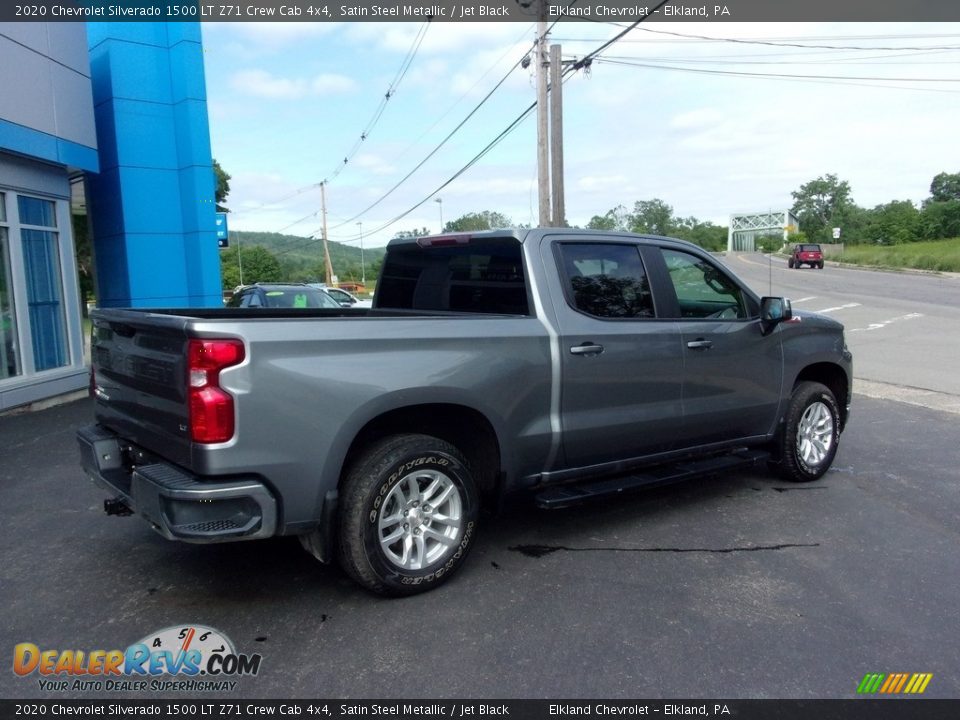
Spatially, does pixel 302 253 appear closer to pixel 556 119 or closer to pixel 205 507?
pixel 556 119

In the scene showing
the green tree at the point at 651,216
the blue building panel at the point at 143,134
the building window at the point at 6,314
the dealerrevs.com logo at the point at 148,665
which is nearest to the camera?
the dealerrevs.com logo at the point at 148,665

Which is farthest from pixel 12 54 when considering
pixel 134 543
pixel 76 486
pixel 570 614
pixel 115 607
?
pixel 570 614

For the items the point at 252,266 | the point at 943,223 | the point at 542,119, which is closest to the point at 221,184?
the point at 542,119

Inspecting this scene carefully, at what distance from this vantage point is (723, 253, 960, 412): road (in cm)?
1019

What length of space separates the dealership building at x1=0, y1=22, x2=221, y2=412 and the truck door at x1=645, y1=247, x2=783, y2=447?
27.1 feet

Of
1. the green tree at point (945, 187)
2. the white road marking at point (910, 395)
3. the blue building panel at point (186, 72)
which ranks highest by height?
the green tree at point (945, 187)

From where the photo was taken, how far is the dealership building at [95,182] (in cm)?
947

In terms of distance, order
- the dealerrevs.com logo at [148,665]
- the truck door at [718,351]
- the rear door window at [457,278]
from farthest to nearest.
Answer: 1. the truck door at [718,351]
2. the rear door window at [457,278]
3. the dealerrevs.com logo at [148,665]

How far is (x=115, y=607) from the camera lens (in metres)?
3.65

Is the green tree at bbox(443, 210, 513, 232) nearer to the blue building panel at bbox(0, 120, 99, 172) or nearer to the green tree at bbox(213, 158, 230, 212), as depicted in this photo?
the green tree at bbox(213, 158, 230, 212)

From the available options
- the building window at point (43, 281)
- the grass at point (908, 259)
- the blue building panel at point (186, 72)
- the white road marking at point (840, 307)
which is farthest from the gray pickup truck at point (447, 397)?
the grass at point (908, 259)

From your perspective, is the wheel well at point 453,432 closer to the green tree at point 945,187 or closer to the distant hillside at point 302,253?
the distant hillside at point 302,253

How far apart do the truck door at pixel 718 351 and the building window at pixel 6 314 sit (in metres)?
8.58
